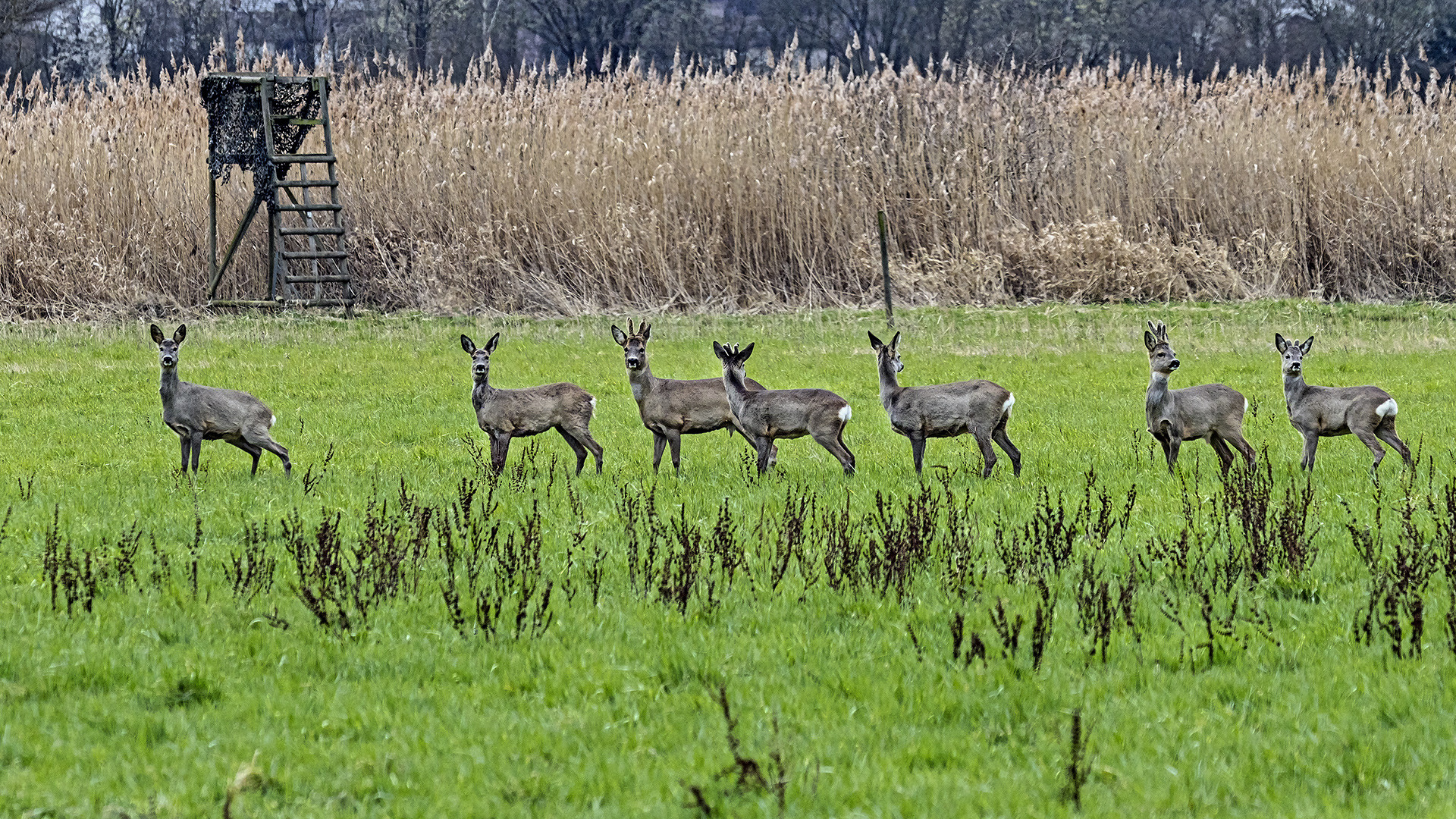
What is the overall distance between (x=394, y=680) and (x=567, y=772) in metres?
1.17

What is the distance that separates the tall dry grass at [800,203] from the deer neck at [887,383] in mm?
10893

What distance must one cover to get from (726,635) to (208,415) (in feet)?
17.2

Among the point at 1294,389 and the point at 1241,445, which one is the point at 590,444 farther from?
the point at 1294,389

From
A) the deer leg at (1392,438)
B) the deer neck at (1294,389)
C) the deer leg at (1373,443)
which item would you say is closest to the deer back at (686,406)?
the deer neck at (1294,389)

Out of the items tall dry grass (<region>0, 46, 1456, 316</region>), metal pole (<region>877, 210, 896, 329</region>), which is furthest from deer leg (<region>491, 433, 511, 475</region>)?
tall dry grass (<region>0, 46, 1456, 316</region>)

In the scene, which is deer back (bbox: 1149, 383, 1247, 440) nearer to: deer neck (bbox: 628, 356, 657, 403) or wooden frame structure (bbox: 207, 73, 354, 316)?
deer neck (bbox: 628, 356, 657, 403)

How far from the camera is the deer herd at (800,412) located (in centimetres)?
985

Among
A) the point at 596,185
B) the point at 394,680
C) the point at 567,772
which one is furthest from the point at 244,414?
the point at 596,185

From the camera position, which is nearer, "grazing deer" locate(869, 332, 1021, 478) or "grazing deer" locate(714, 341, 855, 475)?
"grazing deer" locate(869, 332, 1021, 478)

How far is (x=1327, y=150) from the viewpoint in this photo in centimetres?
2228

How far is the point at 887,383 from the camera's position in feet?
34.1

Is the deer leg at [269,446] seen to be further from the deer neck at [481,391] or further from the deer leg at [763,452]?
the deer leg at [763,452]

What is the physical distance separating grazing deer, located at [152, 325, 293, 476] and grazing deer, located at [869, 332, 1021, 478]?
13.4ft

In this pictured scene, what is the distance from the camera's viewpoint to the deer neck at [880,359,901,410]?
10219 mm
